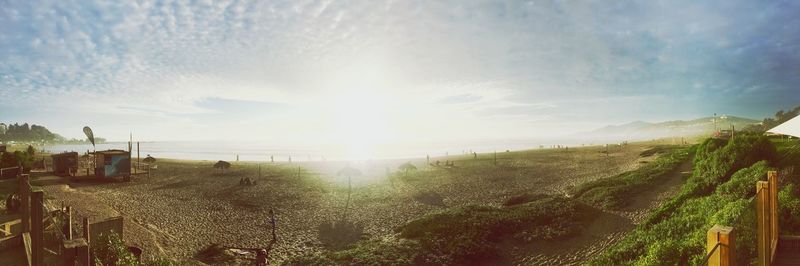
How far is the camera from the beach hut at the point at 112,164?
1192 inches

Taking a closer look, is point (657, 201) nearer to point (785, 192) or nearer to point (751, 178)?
point (751, 178)

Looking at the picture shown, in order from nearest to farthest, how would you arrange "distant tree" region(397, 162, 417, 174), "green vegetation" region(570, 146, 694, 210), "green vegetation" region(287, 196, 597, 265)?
"green vegetation" region(287, 196, 597, 265), "green vegetation" region(570, 146, 694, 210), "distant tree" region(397, 162, 417, 174)

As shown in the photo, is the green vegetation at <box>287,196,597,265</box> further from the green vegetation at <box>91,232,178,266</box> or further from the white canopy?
the white canopy

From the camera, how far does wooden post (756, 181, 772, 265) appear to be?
6426 mm

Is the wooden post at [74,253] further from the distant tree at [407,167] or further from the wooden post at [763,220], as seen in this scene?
the distant tree at [407,167]

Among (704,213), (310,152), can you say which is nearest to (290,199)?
(704,213)

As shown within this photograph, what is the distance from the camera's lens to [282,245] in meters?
17.0

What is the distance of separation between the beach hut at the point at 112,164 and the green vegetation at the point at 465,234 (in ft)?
84.0

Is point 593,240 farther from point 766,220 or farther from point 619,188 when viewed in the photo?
point 766,220

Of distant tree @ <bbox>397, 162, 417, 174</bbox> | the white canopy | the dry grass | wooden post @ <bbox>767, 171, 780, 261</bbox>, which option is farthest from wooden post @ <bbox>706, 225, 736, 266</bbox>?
distant tree @ <bbox>397, 162, 417, 174</bbox>

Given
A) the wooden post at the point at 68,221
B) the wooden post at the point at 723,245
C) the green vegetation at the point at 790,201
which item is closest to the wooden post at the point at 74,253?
the wooden post at the point at 68,221

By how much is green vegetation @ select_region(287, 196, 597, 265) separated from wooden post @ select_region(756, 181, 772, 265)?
27.8 feet

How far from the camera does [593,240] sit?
14.9 meters

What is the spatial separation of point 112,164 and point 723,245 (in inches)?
1525
